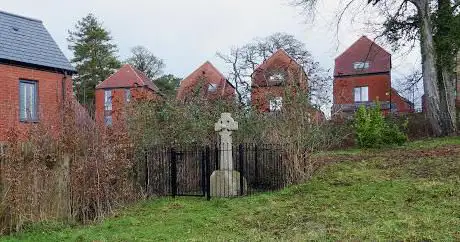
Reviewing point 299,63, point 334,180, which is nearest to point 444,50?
point 299,63

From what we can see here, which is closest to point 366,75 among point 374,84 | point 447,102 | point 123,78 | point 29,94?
point 374,84

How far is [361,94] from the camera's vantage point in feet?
136

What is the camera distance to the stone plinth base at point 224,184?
444 inches

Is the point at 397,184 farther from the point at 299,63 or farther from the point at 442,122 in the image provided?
the point at 442,122

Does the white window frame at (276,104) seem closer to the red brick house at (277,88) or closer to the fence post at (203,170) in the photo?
the red brick house at (277,88)

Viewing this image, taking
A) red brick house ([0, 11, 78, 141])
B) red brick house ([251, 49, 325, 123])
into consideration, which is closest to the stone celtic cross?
red brick house ([251, 49, 325, 123])

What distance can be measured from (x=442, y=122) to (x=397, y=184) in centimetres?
1225

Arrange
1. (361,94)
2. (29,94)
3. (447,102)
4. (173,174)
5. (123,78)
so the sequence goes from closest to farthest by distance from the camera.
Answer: (173,174), (29,94), (447,102), (123,78), (361,94)

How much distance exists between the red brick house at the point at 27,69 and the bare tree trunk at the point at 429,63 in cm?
1451

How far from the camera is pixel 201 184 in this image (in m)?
12.0

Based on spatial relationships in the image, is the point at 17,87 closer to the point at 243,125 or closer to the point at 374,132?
the point at 243,125

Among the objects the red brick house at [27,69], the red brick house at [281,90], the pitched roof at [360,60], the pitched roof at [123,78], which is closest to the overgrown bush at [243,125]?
the red brick house at [281,90]

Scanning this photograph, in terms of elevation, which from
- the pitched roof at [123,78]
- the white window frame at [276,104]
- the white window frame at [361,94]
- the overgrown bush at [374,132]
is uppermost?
the pitched roof at [123,78]

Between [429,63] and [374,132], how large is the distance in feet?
17.8
